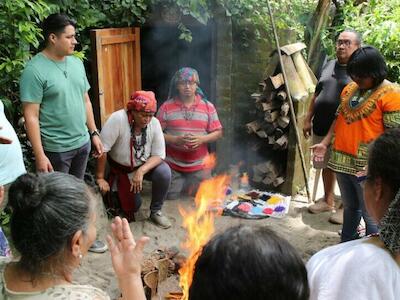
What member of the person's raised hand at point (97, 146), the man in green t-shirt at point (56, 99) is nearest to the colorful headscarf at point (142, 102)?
the person's raised hand at point (97, 146)

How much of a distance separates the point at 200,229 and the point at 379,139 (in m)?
3.55

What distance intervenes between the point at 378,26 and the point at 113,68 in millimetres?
3950

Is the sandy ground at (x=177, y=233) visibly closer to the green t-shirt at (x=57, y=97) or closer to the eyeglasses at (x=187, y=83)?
the green t-shirt at (x=57, y=97)

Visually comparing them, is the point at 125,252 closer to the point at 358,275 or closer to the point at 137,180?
the point at 358,275

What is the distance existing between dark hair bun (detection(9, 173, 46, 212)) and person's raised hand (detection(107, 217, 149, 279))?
32 centimetres

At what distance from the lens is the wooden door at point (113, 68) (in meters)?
5.48

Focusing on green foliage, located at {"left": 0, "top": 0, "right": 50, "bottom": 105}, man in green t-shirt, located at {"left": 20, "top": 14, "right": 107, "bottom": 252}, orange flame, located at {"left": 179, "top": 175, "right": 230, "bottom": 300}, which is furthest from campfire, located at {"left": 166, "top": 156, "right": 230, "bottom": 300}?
green foliage, located at {"left": 0, "top": 0, "right": 50, "bottom": 105}

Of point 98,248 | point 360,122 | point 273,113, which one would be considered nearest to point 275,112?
point 273,113

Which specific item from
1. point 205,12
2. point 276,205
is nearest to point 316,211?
point 276,205

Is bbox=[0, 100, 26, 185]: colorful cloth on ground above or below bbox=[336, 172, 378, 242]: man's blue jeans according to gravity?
above

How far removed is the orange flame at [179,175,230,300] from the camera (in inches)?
160

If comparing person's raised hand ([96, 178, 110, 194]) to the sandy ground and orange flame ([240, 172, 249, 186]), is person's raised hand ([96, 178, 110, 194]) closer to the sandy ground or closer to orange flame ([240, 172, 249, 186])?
the sandy ground

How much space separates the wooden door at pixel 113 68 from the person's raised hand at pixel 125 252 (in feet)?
13.1

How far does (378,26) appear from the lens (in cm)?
662
